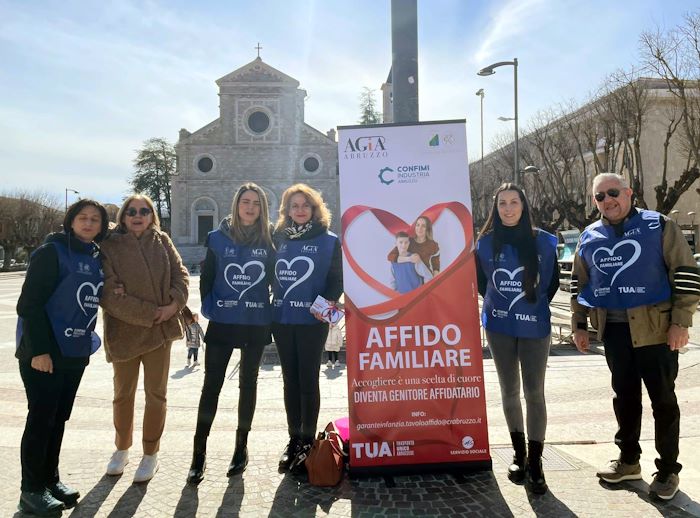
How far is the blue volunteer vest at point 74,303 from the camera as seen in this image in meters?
3.09

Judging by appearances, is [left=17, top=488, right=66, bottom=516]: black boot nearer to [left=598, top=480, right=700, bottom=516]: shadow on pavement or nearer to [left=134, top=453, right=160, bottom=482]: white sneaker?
[left=134, top=453, right=160, bottom=482]: white sneaker

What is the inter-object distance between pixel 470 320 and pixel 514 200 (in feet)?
2.98

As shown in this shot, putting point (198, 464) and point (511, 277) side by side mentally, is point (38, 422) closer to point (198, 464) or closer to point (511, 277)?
point (198, 464)

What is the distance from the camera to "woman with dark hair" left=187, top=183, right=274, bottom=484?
11.6 feet

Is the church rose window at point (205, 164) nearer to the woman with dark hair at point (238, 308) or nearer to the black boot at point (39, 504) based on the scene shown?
the woman with dark hair at point (238, 308)

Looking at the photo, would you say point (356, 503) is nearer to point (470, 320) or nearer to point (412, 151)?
point (470, 320)

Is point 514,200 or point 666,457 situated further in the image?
point 514,200

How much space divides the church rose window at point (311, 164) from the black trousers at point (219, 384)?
40214 millimetres

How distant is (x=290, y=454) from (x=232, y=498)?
21.6 inches

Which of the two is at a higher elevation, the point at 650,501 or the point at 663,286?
the point at 663,286

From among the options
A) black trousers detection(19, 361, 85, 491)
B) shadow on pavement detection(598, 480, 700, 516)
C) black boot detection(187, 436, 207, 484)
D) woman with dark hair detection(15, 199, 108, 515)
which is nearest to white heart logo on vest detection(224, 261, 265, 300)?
woman with dark hair detection(15, 199, 108, 515)

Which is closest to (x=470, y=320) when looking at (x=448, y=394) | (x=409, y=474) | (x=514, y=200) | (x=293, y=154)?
(x=448, y=394)

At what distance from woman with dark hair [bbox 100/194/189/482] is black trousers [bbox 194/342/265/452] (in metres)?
0.28

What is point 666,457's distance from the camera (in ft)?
10.3
